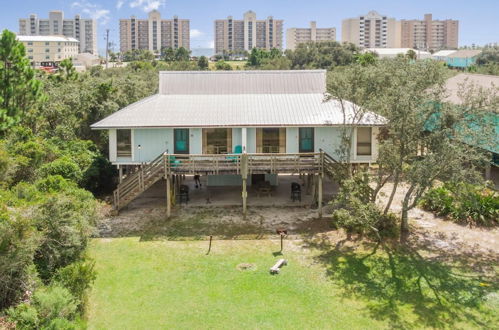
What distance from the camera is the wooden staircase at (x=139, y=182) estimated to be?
23859 mm

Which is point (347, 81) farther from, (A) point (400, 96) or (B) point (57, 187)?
(B) point (57, 187)

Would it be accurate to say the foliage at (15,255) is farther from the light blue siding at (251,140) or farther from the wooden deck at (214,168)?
the light blue siding at (251,140)

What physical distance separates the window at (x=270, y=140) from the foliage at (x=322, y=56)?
204 ft

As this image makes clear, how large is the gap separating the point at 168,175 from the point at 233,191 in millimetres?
5777

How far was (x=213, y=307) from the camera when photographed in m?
15.2

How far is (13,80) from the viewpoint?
25.0 m

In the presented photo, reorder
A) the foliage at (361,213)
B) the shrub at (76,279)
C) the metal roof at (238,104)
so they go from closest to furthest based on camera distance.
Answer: the shrub at (76,279)
the foliage at (361,213)
the metal roof at (238,104)

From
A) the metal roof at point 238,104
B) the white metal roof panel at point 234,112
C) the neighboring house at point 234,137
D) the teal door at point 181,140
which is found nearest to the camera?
the neighboring house at point 234,137

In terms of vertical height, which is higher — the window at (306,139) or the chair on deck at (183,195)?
the window at (306,139)

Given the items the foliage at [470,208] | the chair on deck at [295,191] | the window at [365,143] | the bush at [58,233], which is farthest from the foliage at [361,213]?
the bush at [58,233]

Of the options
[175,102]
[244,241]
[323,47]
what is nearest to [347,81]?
[244,241]

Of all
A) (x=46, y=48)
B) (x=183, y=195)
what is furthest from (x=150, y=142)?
(x=46, y=48)

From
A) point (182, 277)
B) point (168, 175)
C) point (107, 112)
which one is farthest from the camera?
point (107, 112)

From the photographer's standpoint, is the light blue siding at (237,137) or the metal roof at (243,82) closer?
the light blue siding at (237,137)
